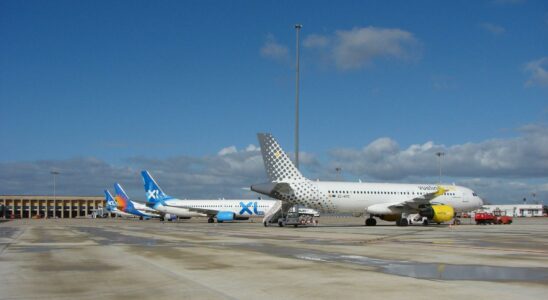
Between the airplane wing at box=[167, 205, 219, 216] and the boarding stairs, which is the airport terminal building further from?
the boarding stairs

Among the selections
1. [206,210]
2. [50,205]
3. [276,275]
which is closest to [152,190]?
[206,210]

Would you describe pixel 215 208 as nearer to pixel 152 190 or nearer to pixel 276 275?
pixel 152 190

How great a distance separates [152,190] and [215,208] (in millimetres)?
12995

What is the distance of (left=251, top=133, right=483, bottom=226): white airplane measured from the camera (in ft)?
152

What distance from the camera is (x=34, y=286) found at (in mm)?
10305

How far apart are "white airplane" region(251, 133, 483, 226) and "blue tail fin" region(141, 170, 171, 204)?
135 feet

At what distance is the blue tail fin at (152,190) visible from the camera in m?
85.4

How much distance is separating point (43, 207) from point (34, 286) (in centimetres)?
20052

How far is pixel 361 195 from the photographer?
49.9m

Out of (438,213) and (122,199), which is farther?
(122,199)

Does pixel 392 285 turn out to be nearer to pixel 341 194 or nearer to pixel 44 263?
pixel 44 263

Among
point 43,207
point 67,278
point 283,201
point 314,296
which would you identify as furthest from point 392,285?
point 43,207

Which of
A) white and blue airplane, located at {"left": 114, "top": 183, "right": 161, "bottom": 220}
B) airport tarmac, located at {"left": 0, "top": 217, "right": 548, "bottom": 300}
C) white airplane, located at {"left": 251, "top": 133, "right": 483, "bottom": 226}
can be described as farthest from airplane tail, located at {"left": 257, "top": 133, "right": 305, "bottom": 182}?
white and blue airplane, located at {"left": 114, "top": 183, "right": 161, "bottom": 220}

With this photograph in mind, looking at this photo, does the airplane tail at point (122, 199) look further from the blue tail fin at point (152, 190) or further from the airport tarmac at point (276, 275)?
the airport tarmac at point (276, 275)
